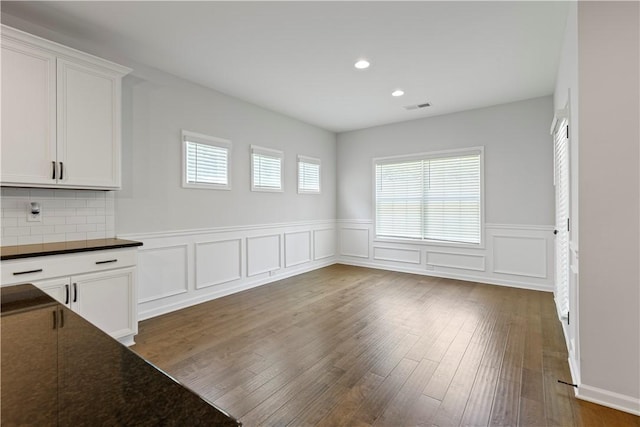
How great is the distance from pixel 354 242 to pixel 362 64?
385 centimetres

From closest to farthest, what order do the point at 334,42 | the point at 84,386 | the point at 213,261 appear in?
the point at 84,386 < the point at 334,42 < the point at 213,261

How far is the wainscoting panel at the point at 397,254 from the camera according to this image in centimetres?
579

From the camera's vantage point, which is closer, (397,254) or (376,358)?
(376,358)

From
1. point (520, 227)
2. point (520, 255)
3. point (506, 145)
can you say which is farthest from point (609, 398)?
point (506, 145)

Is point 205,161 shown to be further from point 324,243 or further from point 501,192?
point 501,192

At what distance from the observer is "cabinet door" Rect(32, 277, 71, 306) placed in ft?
7.75

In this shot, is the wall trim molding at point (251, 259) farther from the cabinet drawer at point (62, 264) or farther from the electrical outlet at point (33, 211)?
the electrical outlet at point (33, 211)

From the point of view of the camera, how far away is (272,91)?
436 cm

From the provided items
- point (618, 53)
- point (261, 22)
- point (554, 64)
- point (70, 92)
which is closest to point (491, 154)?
point (554, 64)

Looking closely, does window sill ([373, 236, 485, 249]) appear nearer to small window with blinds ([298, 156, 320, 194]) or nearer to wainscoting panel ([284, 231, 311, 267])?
wainscoting panel ([284, 231, 311, 267])

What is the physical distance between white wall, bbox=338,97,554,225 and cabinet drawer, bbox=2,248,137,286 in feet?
15.7

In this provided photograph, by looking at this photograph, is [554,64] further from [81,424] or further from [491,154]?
[81,424]

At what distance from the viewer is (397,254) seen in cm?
601

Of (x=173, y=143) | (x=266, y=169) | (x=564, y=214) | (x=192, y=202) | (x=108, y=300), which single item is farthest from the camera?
(x=266, y=169)
